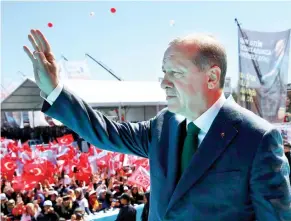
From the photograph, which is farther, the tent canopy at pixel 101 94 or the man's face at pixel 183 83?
the tent canopy at pixel 101 94

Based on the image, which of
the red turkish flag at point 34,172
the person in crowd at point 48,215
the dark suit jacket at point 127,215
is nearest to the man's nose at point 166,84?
the dark suit jacket at point 127,215

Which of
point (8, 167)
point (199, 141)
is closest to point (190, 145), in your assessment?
point (199, 141)

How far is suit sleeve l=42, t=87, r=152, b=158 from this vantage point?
4.03 ft

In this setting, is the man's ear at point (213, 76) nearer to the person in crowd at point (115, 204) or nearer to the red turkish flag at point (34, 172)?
the person in crowd at point (115, 204)

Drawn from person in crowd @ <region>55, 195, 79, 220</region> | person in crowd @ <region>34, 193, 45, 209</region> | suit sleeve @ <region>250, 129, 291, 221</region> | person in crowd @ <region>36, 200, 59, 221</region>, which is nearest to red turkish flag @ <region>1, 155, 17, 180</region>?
person in crowd @ <region>34, 193, 45, 209</region>

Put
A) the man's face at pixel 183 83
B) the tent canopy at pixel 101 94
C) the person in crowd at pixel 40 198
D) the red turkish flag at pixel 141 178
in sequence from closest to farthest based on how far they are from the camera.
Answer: the man's face at pixel 183 83, the red turkish flag at pixel 141 178, the person in crowd at pixel 40 198, the tent canopy at pixel 101 94

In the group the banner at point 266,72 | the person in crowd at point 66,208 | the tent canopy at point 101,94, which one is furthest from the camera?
the tent canopy at point 101,94

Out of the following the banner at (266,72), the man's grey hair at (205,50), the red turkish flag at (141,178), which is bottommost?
the red turkish flag at (141,178)

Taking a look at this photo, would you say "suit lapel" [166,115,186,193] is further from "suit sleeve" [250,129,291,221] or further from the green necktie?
"suit sleeve" [250,129,291,221]

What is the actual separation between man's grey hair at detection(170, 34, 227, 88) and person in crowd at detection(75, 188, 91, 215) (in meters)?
5.19

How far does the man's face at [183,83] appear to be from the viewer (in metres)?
1.15

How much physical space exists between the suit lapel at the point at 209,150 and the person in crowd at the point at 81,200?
5.12m

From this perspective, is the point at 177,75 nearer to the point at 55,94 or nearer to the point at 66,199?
the point at 55,94

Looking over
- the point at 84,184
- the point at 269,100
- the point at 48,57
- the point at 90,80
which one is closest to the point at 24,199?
the point at 84,184
